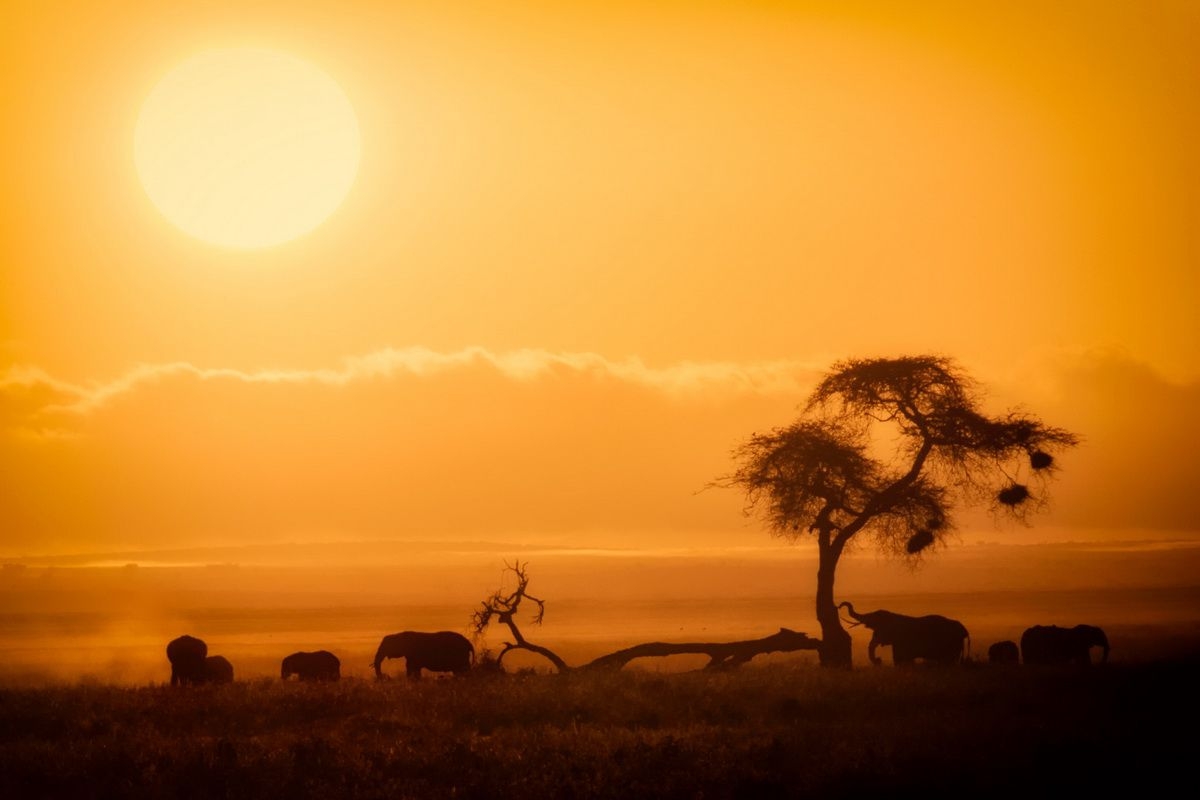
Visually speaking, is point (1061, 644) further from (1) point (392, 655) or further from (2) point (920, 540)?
(1) point (392, 655)

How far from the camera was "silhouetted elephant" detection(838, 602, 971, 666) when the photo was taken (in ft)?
136

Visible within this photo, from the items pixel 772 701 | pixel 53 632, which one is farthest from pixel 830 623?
pixel 53 632

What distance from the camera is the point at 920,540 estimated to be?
4194 cm

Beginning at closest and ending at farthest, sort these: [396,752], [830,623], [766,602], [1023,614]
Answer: [396,752], [830,623], [1023,614], [766,602]

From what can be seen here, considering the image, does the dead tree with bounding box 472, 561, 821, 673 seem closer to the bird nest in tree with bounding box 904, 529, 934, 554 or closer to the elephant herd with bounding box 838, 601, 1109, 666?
the elephant herd with bounding box 838, 601, 1109, 666

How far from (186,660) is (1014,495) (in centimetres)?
2831

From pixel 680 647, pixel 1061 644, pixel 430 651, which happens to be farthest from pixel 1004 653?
pixel 430 651

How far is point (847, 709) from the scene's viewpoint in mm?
30344

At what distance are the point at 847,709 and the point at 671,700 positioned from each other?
4399 mm

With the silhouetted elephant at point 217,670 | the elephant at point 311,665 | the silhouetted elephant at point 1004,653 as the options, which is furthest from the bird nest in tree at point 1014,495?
the silhouetted elephant at point 217,670

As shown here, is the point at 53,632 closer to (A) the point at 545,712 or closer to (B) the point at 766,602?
(B) the point at 766,602

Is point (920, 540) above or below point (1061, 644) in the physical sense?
above

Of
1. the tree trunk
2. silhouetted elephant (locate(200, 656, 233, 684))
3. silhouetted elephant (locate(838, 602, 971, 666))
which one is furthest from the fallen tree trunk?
silhouetted elephant (locate(200, 656, 233, 684))

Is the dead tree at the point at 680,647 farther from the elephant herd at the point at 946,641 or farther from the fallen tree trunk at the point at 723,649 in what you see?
the elephant herd at the point at 946,641
